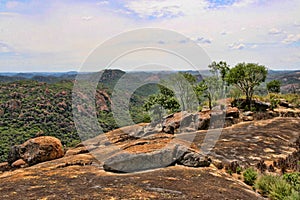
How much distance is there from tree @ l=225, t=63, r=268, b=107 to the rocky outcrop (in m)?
22.6

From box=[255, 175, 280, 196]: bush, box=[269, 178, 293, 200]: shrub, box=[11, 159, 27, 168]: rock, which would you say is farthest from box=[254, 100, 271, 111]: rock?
box=[11, 159, 27, 168]: rock

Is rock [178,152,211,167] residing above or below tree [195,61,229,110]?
below

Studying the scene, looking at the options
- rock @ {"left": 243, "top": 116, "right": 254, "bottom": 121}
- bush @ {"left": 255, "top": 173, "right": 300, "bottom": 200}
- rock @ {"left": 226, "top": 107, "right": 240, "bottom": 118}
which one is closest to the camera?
bush @ {"left": 255, "top": 173, "right": 300, "bottom": 200}

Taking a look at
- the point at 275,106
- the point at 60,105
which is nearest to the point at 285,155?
the point at 275,106

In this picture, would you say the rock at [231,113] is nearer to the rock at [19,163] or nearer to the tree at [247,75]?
the tree at [247,75]

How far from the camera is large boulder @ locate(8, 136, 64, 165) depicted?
13.1 m

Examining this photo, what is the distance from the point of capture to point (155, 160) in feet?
33.5

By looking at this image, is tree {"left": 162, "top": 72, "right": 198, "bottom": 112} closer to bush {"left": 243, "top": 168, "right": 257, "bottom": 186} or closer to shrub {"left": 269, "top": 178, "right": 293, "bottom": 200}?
bush {"left": 243, "top": 168, "right": 257, "bottom": 186}

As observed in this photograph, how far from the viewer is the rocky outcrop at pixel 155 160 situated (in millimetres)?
9875

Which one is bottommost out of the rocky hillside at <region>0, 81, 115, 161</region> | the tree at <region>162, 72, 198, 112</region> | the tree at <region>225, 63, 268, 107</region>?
the rocky hillside at <region>0, 81, 115, 161</region>

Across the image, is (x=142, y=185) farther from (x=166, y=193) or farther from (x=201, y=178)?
(x=201, y=178)

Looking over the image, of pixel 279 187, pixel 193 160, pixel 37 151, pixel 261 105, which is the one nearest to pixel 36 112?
pixel 261 105

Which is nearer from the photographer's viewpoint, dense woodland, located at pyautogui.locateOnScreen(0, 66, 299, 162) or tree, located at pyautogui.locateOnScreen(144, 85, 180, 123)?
tree, located at pyautogui.locateOnScreen(144, 85, 180, 123)

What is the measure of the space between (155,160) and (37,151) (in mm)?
6234
